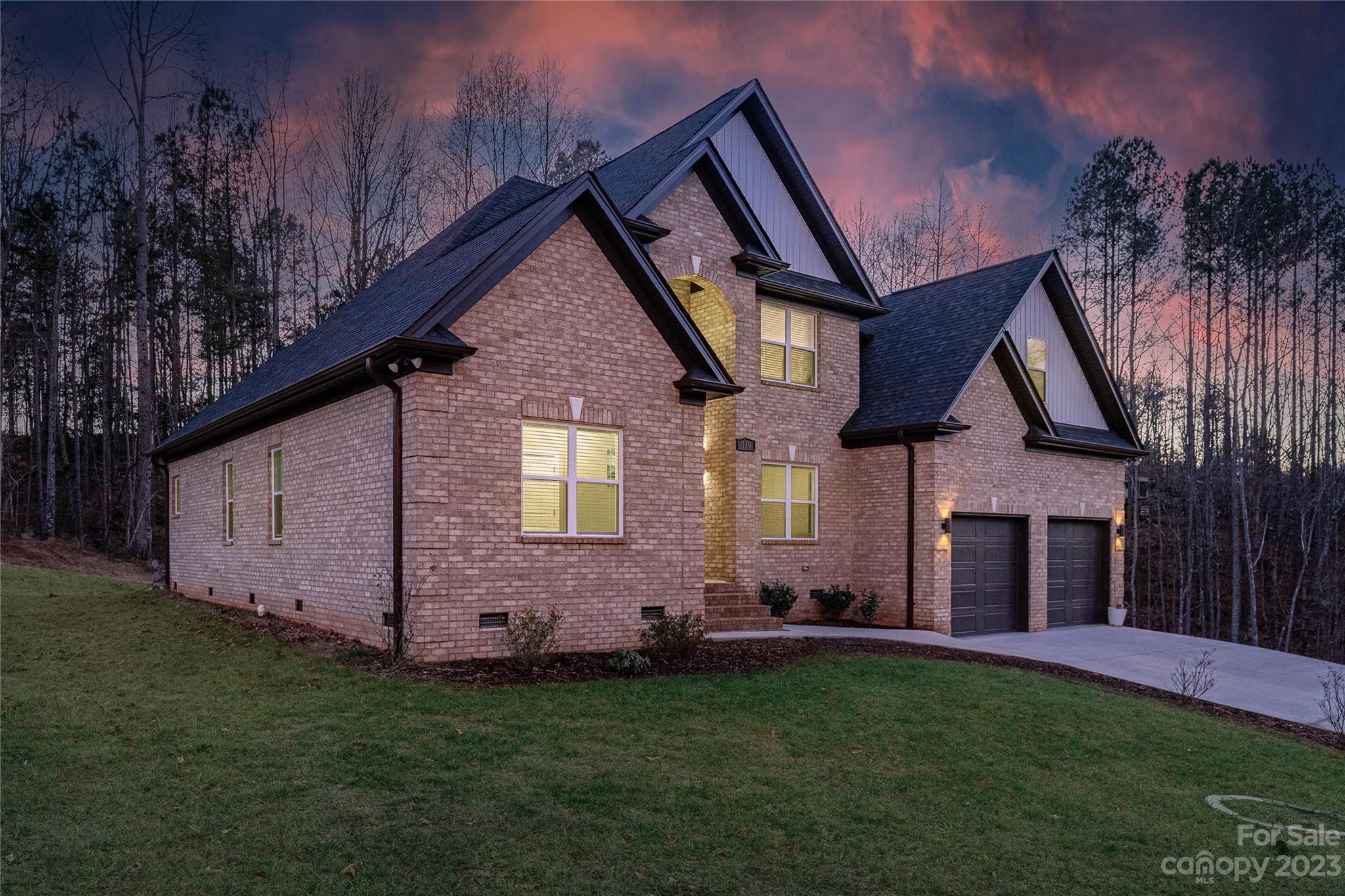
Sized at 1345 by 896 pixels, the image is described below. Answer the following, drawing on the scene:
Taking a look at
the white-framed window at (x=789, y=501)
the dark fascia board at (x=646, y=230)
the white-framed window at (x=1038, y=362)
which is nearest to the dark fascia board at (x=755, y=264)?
the dark fascia board at (x=646, y=230)

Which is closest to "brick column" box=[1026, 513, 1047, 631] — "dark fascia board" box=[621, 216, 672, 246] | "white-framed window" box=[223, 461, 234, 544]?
"dark fascia board" box=[621, 216, 672, 246]

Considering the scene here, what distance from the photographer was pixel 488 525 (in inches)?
414

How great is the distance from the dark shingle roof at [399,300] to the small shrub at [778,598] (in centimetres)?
845

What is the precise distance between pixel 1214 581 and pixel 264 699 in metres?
33.0

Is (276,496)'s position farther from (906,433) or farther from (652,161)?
(906,433)

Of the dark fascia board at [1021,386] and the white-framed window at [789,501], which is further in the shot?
the dark fascia board at [1021,386]

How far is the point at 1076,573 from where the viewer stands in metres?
20.2

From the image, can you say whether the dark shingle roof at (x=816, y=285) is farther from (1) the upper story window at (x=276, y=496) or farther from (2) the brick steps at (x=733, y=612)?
(1) the upper story window at (x=276, y=496)

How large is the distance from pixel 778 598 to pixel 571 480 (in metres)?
6.30

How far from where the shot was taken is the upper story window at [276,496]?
14.4m

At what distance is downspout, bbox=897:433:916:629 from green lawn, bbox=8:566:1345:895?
616 cm

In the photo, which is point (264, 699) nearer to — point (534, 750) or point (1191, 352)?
point (534, 750)

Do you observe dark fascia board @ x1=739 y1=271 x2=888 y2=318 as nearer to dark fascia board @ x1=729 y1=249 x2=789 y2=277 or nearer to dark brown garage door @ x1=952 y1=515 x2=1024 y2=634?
dark fascia board @ x1=729 y1=249 x2=789 y2=277

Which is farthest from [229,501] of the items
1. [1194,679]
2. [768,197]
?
[1194,679]
